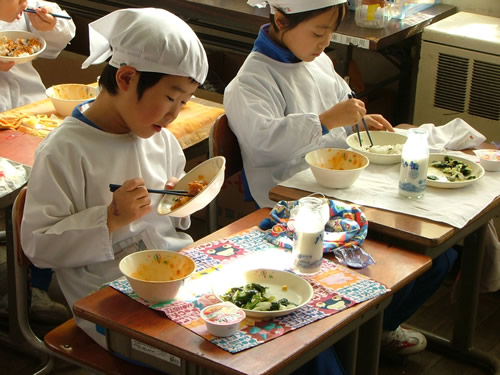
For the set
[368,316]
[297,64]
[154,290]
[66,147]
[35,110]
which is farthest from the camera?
[35,110]

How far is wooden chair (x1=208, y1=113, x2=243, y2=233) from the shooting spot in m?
2.54

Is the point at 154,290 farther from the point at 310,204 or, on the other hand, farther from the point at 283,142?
the point at 283,142

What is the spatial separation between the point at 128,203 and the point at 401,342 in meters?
1.25

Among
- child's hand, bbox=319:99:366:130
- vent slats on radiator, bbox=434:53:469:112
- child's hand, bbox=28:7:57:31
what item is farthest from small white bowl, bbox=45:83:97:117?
vent slats on radiator, bbox=434:53:469:112

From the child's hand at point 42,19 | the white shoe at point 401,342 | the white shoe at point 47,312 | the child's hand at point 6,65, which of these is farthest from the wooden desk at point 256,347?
the child's hand at point 42,19

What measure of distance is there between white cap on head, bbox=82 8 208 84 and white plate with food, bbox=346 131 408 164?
0.72 metres

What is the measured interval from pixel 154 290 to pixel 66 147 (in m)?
0.52

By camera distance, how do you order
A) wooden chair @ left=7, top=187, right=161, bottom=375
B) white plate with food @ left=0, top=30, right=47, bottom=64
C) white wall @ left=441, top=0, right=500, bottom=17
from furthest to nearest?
white wall @ left=441, top=0, right=500, bottom=17 → white plate with food @ left=0, top=30, right=47, bottom=64 → wooden chair @ left=7, top=187, right=161, bottom=375

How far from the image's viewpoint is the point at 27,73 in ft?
11.5

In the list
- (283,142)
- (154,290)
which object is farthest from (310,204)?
(283,142)

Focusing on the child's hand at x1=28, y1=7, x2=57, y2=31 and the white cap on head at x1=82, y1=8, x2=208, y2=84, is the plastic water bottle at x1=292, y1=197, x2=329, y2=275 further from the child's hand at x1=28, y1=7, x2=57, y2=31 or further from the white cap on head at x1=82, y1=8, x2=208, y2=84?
the child's hand at x1=28, y1=7, x2=57, y2=31

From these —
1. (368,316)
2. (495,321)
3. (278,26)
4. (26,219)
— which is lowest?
(495,321)

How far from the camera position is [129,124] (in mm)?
2105

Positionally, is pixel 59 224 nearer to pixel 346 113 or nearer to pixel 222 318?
pixel 222 318
